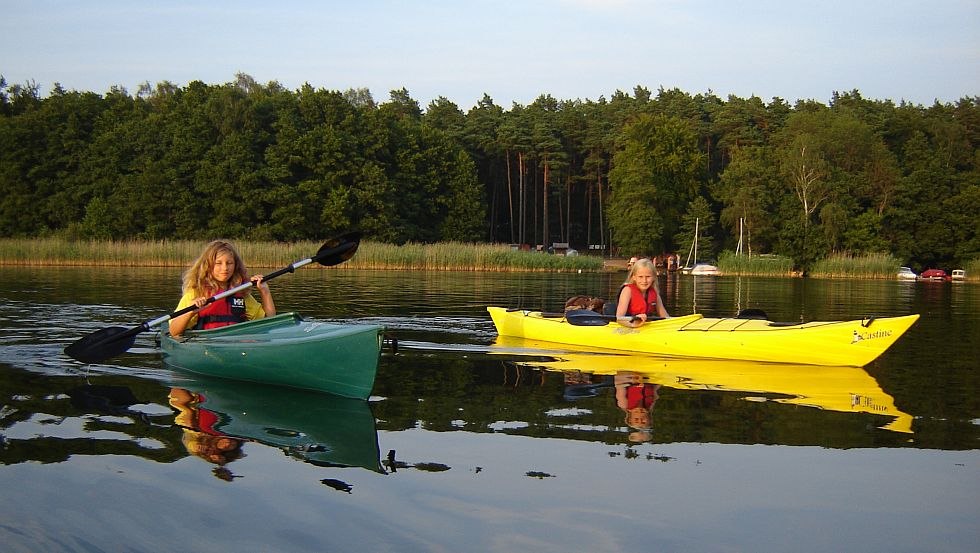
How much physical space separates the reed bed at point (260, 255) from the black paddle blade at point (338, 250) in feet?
85.4

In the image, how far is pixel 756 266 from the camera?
48.8 m

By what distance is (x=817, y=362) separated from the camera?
31.4 ft

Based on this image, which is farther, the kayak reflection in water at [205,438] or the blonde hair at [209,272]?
the blonde hair at [209,272]

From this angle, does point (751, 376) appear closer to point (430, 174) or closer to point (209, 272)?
point (209, 272)

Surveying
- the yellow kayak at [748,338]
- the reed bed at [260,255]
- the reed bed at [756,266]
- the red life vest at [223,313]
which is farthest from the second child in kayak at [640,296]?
the reed bed at [756,266]

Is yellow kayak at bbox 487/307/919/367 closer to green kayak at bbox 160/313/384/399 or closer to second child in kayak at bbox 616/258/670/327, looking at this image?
second child in kayak at bbox 616/258/670/327

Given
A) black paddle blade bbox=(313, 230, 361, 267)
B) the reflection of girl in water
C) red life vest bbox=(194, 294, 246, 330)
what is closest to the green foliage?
black paddle blade bbox=(313, 230, 361, 267)

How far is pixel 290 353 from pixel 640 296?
14.7 ft

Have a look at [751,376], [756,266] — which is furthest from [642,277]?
[756,266]

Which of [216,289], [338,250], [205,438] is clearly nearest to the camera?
[205,438]

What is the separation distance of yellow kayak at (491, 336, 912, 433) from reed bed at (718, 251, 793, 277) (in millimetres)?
39471

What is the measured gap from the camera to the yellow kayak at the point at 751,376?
289 inches

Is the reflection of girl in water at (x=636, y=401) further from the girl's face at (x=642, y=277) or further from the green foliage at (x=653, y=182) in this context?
the green foliage at (x=653, y=182)

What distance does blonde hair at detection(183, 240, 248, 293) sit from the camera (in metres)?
8.32
